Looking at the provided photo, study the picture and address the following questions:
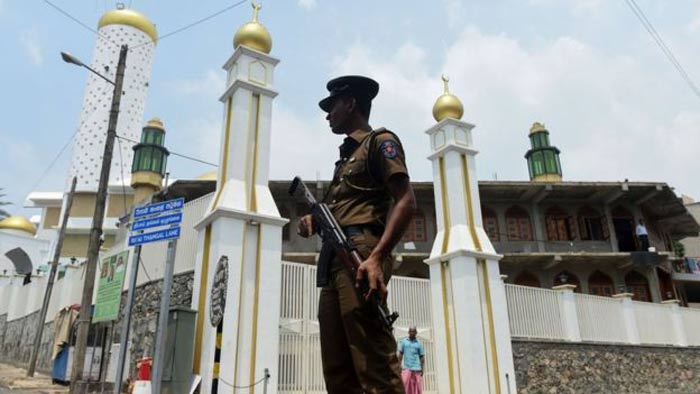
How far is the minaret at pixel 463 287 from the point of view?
348 inches

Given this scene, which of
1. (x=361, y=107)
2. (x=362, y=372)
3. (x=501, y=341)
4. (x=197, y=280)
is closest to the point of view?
(x=362, y=372)

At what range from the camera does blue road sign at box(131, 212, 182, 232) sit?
20.7 feet

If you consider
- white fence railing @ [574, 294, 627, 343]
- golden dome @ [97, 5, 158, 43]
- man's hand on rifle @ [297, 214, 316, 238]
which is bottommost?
man's hand on rifle @ [297, 214, 316, 238]

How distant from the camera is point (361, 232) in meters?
2.39

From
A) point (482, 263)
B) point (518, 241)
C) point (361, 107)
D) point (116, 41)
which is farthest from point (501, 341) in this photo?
point (116, 41)

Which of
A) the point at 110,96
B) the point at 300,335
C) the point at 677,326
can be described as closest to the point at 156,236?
the point at 300,335

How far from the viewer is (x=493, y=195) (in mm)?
20562

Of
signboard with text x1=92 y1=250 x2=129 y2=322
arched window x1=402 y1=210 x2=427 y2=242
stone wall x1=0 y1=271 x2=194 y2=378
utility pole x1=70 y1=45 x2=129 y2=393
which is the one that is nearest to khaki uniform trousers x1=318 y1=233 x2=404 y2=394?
stone wall x1=0 y1=271 x2=194 y2=378

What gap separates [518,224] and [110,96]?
2816cm

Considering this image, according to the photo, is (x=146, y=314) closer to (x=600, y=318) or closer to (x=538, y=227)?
(x=600, y=318)

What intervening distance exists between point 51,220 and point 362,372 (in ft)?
141

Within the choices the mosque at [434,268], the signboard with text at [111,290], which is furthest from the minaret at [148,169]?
the signboard with text at [111,290]

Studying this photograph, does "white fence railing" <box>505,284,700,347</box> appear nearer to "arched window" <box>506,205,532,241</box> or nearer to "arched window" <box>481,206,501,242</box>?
"arched window" <box>506,205,532,241</box>

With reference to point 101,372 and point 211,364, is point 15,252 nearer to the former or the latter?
point 101,372
